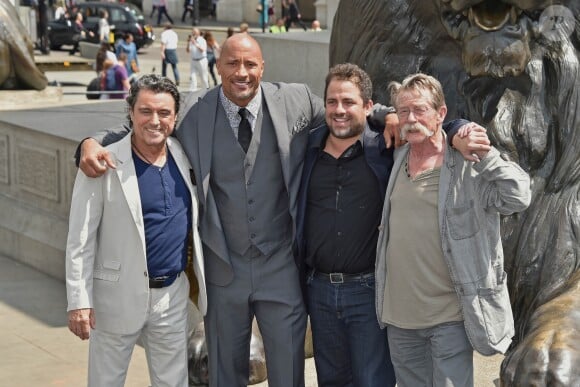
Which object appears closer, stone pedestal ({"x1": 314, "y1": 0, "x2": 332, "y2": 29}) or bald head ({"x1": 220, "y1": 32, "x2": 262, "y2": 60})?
bald head ({"x1": 220, "y1": 32, "x2": 262, "y2": 60})

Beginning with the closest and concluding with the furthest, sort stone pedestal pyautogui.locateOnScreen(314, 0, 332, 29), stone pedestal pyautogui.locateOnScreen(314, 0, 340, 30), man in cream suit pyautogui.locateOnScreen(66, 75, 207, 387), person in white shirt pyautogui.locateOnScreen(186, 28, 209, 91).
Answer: man in cream suit pyautogui.locateOnScreen(66, 75, 207, 387)
stone pedestal pyautogui.locateOnScreen(314, 0, 340, 30)
stone pedestal pyautogui.locateOnScreen(314, 0, 332, 29)
person in white shirt pyautogui.locateOnScreen(186, 28, 209, 91)

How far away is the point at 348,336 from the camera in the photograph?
14.2 feet

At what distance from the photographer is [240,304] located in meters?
4.40

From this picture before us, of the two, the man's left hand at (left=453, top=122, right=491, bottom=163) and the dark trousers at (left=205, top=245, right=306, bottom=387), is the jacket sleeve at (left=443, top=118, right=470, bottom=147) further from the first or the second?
the dark trousers at (left=205, top=245, right=306, bottom=387)

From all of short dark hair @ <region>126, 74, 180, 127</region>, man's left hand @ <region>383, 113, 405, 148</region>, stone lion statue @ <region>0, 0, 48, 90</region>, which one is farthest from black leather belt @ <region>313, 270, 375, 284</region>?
stone lion statue @ <region>0, 0, 48, 90</region>

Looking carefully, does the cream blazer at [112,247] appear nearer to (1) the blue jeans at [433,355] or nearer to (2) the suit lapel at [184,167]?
(2) the suit lapel at [184,167]

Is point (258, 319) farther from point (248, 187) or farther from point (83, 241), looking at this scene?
point (83, 241)

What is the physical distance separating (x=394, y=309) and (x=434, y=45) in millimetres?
1289

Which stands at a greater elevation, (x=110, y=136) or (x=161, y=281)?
(x=110, y=136)

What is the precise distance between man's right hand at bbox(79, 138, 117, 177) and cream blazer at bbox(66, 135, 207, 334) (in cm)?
4

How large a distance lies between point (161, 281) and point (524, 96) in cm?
154

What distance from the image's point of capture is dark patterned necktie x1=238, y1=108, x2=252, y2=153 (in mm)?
4367

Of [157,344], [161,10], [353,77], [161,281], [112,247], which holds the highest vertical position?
[353,77]

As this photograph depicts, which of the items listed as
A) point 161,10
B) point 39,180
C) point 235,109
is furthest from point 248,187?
point 161,10
